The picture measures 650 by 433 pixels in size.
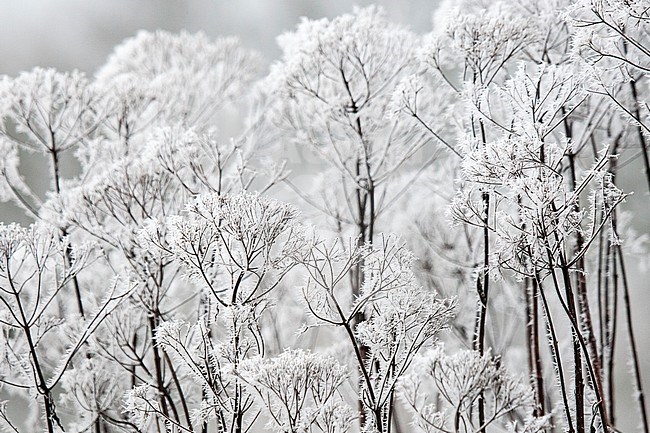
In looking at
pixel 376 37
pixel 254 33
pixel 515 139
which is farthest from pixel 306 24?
pixel 254 33

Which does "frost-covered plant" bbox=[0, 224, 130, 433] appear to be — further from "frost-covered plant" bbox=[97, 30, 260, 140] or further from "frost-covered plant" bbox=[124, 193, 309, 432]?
"frost-covered plant" bbox=[97, 30, 260, 140]

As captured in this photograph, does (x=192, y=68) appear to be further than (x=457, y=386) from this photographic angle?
Yes

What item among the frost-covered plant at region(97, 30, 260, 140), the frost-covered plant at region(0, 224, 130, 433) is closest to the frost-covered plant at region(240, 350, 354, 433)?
the frost-covered plant at region(0, 224, 130, 433)

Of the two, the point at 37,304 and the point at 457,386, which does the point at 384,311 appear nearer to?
the point at 457,386

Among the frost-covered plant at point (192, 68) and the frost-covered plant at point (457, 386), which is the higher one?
the frost-covered plant at point (192, 68)

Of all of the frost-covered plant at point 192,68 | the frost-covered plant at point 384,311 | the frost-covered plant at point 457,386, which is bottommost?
the frost-covered plant at point 457,386

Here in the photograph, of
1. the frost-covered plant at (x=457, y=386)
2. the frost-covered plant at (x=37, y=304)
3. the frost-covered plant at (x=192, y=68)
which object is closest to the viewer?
the frost-covered plant at (x=457, y=386)

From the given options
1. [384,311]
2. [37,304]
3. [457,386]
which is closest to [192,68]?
[37,304]

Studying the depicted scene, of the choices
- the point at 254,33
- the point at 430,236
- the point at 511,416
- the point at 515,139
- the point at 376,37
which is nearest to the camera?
the point at 515,139

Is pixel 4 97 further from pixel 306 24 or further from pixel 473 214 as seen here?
pixel 473 214

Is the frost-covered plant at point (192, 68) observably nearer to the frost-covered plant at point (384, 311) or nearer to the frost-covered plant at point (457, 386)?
the frost-covered plant at point (384, 311)

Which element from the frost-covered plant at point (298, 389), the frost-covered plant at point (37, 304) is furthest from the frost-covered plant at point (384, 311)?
the frost-covered plant at point (37, 304)

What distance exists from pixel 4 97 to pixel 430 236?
2.62 feet

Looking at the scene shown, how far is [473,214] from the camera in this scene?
0.80 metres
